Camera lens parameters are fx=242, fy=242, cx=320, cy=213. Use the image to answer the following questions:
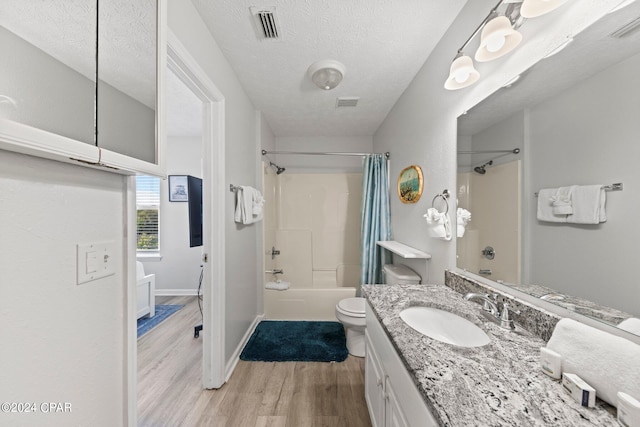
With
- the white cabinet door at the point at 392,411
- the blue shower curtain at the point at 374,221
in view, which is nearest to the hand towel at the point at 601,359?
the white cabinet door at the point at 392,411

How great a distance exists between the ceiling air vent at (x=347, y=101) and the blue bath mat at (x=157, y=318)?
3129mm

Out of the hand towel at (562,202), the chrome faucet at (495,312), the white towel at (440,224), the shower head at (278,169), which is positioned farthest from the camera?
the shower head at (278,169)

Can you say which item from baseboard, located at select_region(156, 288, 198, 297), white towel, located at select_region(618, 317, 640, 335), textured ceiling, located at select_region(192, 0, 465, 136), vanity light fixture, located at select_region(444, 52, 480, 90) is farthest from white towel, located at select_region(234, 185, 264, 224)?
baseboard, located at select_region(156, 288, 198, 297)

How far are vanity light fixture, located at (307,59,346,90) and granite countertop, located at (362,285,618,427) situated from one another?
1.81m

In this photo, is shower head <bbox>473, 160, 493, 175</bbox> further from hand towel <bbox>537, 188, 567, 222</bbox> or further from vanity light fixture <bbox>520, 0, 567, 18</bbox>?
vanity light fixture <bbox>520, 0, 567, 18</bbox>

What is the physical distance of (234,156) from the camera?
2.01 meters

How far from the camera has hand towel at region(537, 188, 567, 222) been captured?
0.87m

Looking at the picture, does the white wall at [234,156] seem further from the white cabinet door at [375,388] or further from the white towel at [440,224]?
the white towel at [440,224]

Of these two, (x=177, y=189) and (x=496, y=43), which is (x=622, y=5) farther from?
(x=177, y=189)

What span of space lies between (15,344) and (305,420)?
57.5 inches

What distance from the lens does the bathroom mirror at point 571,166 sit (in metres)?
0.68

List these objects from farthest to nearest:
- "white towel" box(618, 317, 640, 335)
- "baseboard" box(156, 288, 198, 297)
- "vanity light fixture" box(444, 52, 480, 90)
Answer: "baseboard" box(156, 288, 198, 297) → "vanity light fixture" box(444, 52, 480, 90) → "white towel" box(618, 317, 640, 335)

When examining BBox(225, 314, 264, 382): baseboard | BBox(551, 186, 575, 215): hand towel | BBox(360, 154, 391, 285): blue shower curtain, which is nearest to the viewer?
BBox(551, 186, 575, 215): hand towel

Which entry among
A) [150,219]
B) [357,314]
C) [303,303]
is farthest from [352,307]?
A: [150,219]
